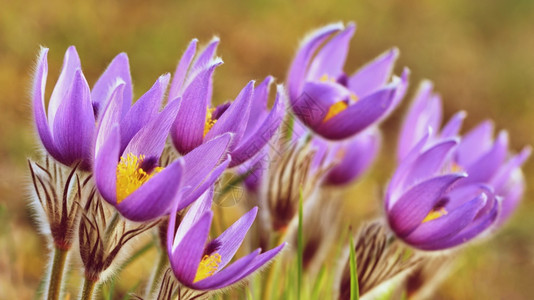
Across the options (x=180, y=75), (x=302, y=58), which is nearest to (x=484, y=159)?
(x=302, y=58)

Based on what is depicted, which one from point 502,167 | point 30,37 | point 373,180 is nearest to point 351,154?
point 502,167

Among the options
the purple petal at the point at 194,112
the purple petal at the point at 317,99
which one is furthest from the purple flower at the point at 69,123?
the purple petal at the point at 317,99

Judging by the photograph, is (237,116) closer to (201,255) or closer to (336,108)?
(201,255)

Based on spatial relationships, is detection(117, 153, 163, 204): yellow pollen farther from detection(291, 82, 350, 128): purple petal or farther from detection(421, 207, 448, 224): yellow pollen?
detection(421, 207, 448, 224): yellow pollen

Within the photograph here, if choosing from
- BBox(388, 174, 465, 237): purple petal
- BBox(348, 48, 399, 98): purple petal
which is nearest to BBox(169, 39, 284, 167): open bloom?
BBox(388, 174, 465, 237): purple petal

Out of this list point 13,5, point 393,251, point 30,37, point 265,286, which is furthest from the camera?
point 13,5

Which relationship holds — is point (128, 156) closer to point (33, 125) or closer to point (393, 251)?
point (33, 125)

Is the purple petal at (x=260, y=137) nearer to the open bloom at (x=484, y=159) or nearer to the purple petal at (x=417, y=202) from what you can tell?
the purple petal at (x=417, y=202)

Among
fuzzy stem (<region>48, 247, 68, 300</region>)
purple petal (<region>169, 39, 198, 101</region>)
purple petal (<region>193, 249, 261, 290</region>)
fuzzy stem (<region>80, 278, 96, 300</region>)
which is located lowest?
purple petal (<region>193, 249, 261, 290</region>)
